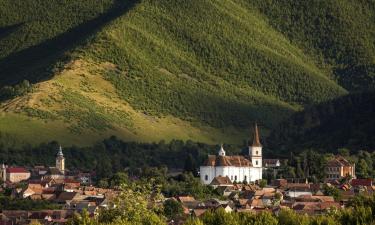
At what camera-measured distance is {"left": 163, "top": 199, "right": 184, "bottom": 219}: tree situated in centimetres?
14812

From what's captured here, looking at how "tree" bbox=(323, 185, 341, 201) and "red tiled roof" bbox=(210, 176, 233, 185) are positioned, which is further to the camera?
"red tiled roof" bbox=(210, 176, 233, 185)

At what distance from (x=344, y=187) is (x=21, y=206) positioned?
118ft

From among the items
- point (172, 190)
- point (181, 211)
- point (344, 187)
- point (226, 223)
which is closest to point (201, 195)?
point (172, 190)

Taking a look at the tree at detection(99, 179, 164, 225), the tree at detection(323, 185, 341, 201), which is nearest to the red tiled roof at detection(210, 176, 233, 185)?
the tree at detection(323, 185, 341, 201)

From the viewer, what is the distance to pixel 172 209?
151875 mm

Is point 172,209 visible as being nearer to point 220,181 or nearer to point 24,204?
point 24,204

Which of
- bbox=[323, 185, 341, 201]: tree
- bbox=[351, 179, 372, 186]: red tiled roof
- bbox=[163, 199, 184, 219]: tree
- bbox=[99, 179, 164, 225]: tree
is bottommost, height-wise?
bbox=[99, 179, 164, 225]: tree

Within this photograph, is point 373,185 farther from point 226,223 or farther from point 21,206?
point 226,223

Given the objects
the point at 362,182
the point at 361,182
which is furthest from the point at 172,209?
the point at 361,182

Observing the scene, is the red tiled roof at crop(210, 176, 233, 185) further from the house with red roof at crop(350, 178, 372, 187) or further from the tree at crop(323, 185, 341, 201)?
the tree at crop(323, 185, 341, 201)

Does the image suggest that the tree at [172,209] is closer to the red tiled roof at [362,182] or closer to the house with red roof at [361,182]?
the house with red roof at [361,182]

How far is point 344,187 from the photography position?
599ft

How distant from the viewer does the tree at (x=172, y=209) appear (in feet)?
486

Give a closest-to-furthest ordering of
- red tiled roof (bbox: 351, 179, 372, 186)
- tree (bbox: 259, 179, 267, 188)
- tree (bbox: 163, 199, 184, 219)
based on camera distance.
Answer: tree (bbox: 163, 199, 184, 219)
red tiled roof (bbox: 351, 179, 372, 186)
tree (bbox: 259, 179, 267, 188)
